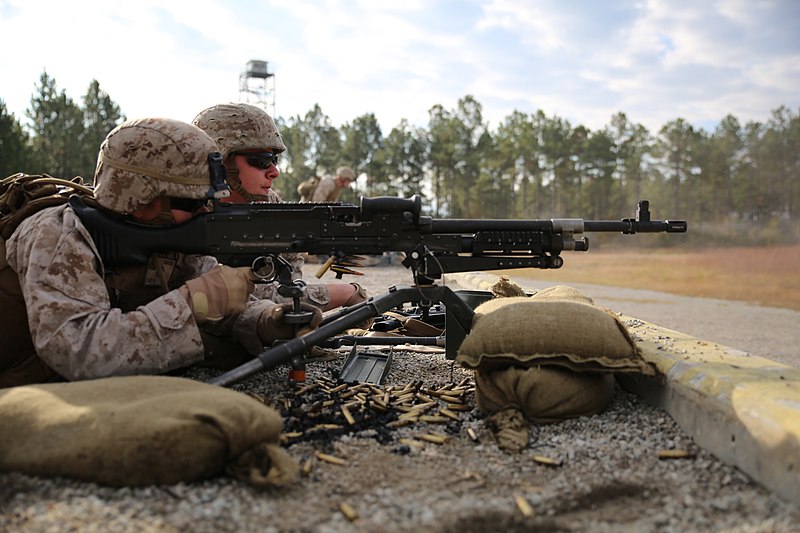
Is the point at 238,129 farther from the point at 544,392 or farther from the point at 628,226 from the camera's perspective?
the point at 544,392

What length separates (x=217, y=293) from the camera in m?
3.33

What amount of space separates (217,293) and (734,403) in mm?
2476

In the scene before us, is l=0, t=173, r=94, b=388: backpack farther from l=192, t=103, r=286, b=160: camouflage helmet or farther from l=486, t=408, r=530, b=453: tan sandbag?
l=486, t=408, r=530, b=453: tan sandbag

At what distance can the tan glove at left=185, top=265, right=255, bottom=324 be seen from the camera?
3285 millimetres

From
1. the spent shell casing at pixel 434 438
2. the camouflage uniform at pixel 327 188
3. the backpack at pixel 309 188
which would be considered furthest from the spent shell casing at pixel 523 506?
the backpack at pixel 309 188

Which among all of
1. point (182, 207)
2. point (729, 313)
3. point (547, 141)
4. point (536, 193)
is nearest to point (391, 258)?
point (729, 313)

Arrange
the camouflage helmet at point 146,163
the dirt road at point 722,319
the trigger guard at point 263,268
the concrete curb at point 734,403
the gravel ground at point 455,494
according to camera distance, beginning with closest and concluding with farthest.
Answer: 1. the gravel ground at point 455,494
2. the concrete curb at point 734,403
3. the camouflage helmet at point 146,163
4. the trigger guard at point 263,268
5. the dirt road at point 722,319

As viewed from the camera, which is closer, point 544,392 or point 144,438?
point 144,438

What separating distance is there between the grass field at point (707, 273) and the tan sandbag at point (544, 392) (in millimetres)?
14186

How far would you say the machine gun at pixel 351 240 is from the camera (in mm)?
3338

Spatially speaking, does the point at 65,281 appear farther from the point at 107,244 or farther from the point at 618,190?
the point at 618,190

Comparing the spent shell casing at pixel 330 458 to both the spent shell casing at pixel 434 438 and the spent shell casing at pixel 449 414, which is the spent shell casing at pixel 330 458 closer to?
the spent shell casing at pixel 434 438

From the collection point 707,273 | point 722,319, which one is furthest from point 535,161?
point 722,319

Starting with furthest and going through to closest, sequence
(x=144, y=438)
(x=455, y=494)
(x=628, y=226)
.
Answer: (x=628, y=226) → (x=455, y=494) → (x=144, y=438)
